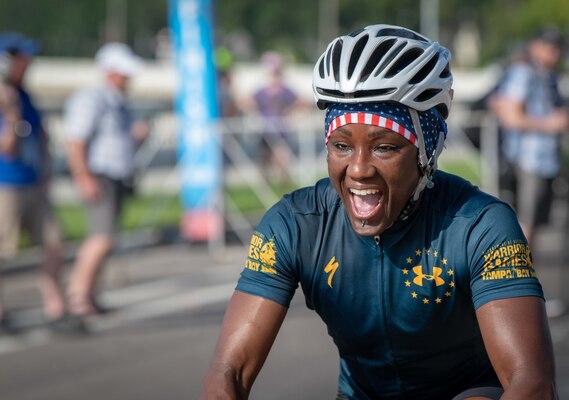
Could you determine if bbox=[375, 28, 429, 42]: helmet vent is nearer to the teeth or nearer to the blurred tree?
the teeth

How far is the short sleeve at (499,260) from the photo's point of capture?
10.3 ft

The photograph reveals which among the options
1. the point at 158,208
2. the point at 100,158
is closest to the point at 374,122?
the point at 100,158

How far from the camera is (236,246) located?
45.9 feet

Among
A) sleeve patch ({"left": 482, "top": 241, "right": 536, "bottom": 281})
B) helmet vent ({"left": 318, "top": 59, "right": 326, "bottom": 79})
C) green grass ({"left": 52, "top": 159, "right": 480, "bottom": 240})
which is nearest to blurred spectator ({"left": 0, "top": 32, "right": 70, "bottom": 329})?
green grass ({"left": 52, "top": 159, "right": 480, "bottom": 240})

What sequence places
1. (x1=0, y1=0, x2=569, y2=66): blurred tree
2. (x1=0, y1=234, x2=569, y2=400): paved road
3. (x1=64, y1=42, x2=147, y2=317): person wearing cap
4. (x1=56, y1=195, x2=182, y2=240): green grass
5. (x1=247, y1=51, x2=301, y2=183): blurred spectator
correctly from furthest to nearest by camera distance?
(x1=0, y1=0, x2=569, y2=66): blurred tree
(x1=247, y1=51, x2=301, y2=183): blurred spectator
(x1=56, y1=195, x2=182, y2=240): green grass
(x1=64, y1=42, x2=147, y2=317): person wearing cap
(x1=0, y1=234, x2=569, y2=400): paved road

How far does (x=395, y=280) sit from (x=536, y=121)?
6466mm

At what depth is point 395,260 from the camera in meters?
3.36

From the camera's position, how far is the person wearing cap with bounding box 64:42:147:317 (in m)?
9.52

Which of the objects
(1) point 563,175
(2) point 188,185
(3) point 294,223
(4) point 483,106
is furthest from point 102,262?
(1) point 563,175

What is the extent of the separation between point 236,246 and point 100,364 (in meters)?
6.00

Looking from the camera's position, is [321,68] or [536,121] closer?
[321,68]

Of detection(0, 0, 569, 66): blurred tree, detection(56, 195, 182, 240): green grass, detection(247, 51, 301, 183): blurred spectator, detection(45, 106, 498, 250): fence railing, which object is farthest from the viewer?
detection(0, 0, 569, 66): blurred tree

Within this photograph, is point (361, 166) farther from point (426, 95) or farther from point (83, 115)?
point (83, 115)

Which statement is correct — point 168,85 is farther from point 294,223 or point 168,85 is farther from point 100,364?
point 294,223
